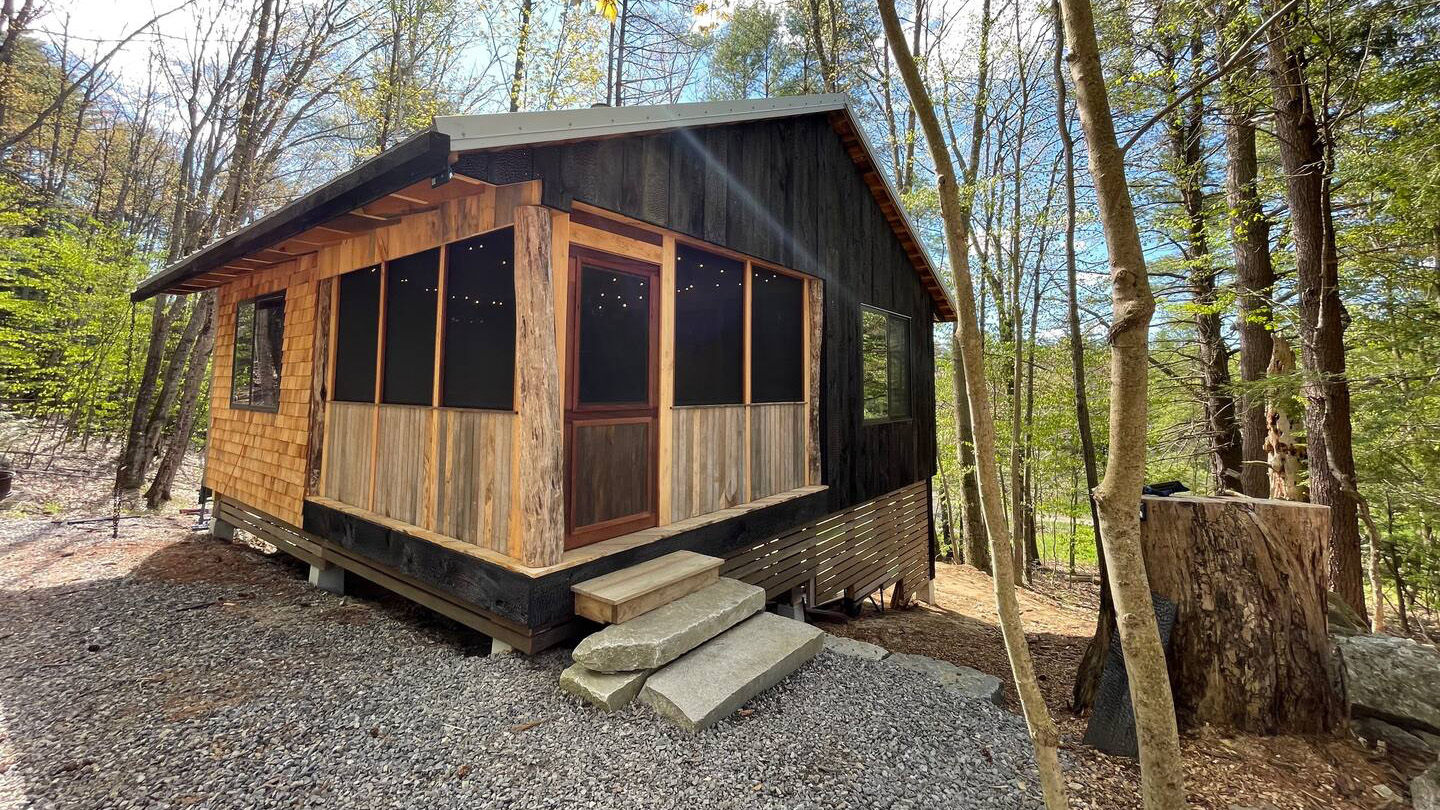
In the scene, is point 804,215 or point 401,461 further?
point 804,215

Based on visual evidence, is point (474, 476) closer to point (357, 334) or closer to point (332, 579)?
point (357, 334)

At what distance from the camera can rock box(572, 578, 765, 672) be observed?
A: 2.50 meters

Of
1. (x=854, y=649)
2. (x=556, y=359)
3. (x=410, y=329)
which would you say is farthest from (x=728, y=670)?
(x=410, y=329)

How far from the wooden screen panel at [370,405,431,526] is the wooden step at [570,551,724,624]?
1396mm

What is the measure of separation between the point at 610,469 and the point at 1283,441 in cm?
743

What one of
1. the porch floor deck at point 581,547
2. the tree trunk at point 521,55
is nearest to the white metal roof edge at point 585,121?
the porch floor deck at point 581,547

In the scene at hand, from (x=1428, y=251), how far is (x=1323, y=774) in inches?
207

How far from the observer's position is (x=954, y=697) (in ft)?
8.77

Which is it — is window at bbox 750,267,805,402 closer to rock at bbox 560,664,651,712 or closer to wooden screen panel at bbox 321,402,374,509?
rock at bbox 560,664,651,712

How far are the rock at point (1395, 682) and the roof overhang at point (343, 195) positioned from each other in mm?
4352

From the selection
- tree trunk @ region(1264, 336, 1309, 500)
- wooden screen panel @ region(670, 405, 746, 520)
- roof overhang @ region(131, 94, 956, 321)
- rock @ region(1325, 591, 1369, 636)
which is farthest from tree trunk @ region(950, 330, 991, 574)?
wooden screen panel @ region(670, 405, 746, 520)

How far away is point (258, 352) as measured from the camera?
521 centimetres

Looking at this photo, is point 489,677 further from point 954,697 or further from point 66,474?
point 66,474

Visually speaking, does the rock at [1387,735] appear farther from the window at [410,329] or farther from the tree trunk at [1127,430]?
the window at [410,329]
